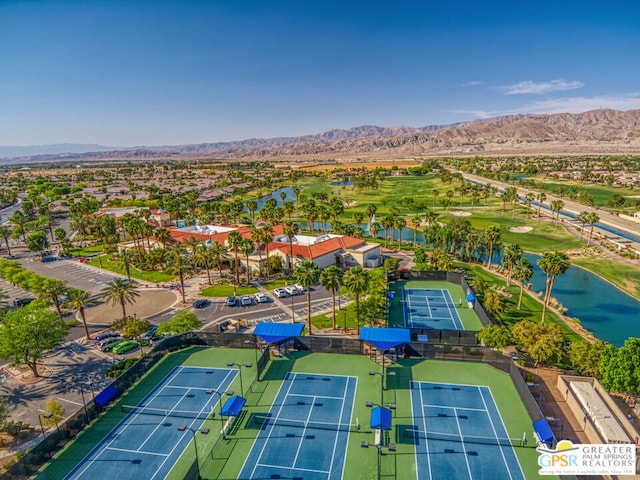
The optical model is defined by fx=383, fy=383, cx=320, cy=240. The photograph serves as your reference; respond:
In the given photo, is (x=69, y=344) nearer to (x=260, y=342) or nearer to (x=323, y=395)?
(x=260, y=342)

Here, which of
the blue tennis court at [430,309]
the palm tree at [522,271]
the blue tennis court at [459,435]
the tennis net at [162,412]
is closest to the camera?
the blue tennis court at [459,435]

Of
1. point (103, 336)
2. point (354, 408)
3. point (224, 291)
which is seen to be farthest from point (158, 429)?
point (224, 291)

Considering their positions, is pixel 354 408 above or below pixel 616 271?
above

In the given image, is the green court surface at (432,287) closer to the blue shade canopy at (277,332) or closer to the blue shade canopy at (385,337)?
the blue shade canopy at (385,337)

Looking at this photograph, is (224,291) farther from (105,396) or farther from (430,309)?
(430,309)

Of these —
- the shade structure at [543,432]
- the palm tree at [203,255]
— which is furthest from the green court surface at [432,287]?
the palm tree at [203,255]

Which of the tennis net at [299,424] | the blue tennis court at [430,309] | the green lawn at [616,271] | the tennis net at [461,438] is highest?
the tennis net at [299,424]
